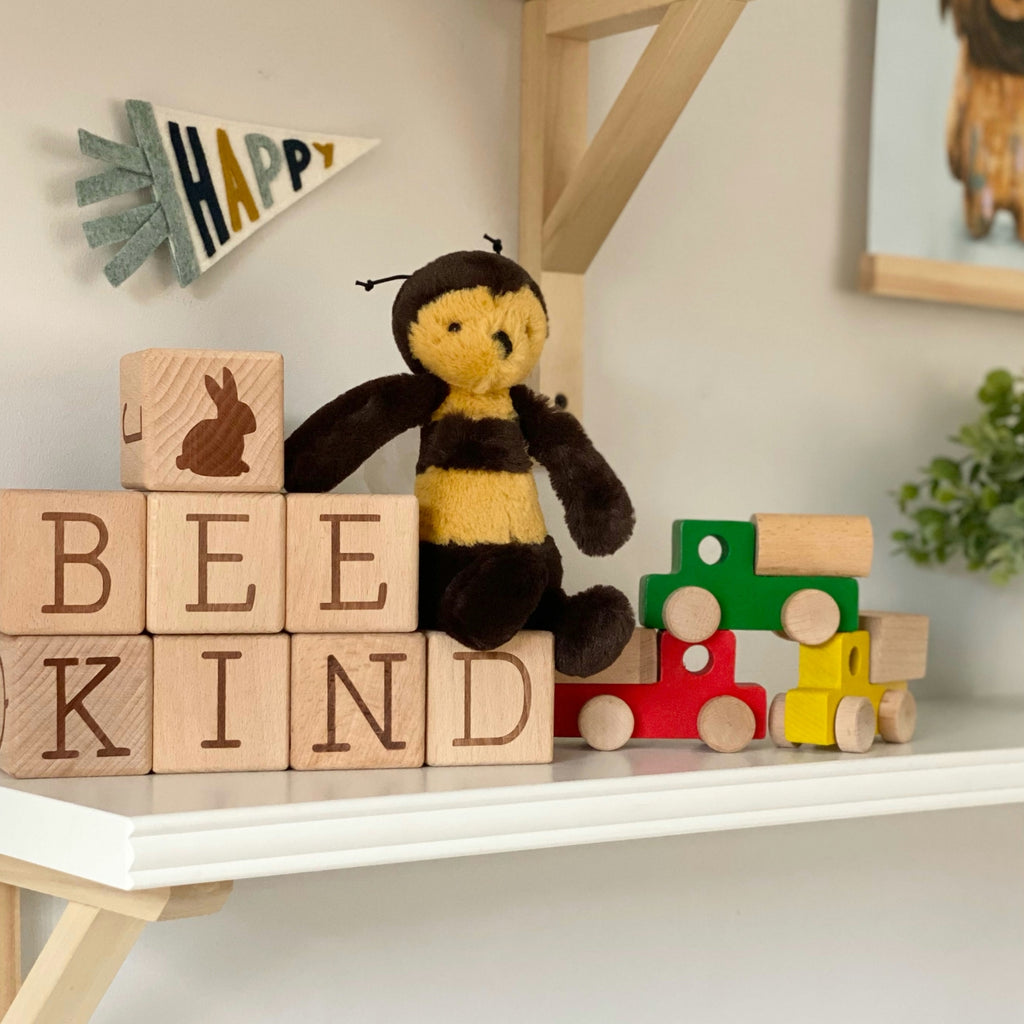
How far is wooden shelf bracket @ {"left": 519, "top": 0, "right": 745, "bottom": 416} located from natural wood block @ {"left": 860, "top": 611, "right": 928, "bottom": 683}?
0.28 meters

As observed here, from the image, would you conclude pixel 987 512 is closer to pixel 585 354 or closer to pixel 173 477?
pixel 585 354

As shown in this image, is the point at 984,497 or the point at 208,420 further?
the point at 984,497

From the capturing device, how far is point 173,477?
667 mm

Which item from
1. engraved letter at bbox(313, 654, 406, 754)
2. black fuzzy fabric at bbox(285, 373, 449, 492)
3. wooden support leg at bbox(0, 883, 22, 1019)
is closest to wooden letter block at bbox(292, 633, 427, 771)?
engraved letter at bbox(313, 654, 406, 754)

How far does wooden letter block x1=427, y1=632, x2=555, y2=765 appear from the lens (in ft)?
2.29

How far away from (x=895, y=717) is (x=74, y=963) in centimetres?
51

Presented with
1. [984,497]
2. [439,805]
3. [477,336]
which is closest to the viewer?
[439,805]

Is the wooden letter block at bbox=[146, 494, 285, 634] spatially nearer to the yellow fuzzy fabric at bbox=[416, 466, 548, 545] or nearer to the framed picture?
the yellow fuzzy fabric at bbox=[416, 466, 548, 545]

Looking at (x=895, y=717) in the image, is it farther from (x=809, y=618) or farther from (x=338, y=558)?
(x=338, y=558)

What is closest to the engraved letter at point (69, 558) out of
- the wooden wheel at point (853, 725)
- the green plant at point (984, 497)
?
the wooden wheel at point (853, 725)

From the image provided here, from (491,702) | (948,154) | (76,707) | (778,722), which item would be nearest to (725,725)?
(778,722)

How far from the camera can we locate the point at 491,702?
0.70m

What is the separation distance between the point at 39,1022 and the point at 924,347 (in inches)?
36.9

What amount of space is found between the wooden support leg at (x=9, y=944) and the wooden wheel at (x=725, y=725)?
424 mm
